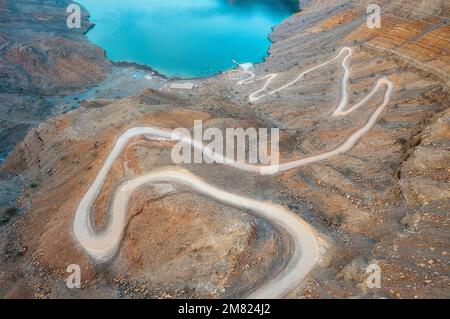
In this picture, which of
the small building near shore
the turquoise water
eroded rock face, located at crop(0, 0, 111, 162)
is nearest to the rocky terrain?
the small building near shore

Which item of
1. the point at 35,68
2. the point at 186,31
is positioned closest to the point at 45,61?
the point at 35,68

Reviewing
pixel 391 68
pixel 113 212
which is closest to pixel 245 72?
pixel 391 68

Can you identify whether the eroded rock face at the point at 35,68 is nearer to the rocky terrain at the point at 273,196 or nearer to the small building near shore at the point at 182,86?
the small building near shore at the point at 182,86

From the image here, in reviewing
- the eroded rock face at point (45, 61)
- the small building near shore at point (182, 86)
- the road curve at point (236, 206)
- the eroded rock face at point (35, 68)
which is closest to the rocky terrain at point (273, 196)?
the road curve at point (236, 206)

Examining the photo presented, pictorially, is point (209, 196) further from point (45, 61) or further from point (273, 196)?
point (45, 61)

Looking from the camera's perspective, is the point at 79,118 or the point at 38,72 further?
the point at 38,72

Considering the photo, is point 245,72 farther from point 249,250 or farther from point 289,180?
point 249,250

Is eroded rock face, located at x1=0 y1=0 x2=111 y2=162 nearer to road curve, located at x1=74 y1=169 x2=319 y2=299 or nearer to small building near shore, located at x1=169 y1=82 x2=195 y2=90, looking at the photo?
small building near shore, located at x1=169 y1=82 x2=195 y2=90
